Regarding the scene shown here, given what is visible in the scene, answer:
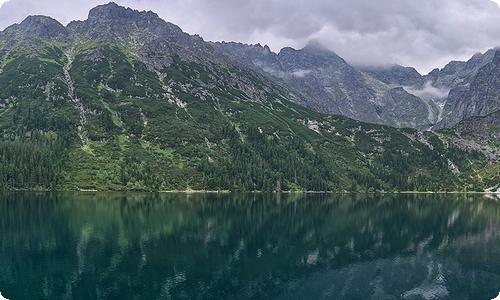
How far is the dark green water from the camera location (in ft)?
189

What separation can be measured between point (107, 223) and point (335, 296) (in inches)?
2704

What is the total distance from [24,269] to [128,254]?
16820 mm

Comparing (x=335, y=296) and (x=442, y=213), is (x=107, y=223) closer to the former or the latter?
(x=335, y=296)

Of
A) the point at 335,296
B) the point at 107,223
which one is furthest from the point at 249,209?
the point at 335,296

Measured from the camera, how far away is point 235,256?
7800cm

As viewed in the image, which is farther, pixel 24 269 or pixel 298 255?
pixel 298 255

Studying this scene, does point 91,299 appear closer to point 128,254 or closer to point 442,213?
point 128,254

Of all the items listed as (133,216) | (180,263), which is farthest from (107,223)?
(180,263)

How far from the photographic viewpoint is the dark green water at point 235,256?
189 feet

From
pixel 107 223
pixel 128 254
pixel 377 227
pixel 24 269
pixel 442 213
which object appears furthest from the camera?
pixel 442 213

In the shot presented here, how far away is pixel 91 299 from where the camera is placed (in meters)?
50.2

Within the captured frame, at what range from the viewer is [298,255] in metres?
81.9

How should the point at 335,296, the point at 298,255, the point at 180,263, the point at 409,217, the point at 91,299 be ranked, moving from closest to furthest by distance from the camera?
the point at 91,299, the point at 335,296, the point at 180,263, the point at 298,255, the point at 409,217

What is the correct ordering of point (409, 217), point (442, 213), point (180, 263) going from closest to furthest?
point (180, 263)
point (409, 217)
point (442, 213)
